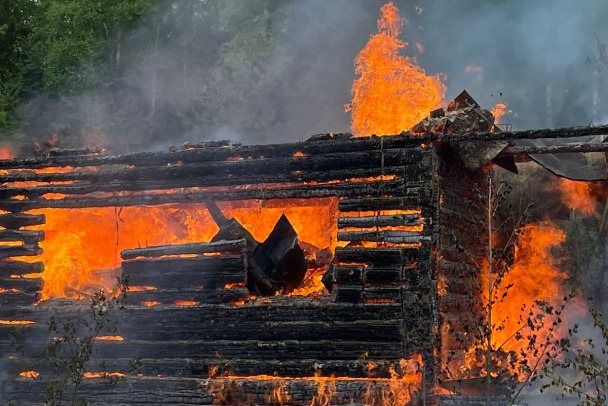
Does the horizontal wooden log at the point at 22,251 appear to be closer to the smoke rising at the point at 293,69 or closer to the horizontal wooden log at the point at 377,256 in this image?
the horizontal wooden log at the point at 377,256

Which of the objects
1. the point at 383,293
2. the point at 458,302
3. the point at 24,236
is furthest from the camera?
the point at 24,236

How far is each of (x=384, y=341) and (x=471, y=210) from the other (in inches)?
133

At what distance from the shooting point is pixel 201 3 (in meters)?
33.7

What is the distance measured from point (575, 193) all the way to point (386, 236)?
246 inches

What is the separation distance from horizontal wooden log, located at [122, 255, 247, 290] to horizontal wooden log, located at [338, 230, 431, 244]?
190 cm

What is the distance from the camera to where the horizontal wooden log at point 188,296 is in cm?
1241

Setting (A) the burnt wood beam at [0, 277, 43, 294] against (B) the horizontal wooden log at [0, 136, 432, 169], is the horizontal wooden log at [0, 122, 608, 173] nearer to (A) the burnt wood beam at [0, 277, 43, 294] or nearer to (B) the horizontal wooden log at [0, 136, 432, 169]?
(B) the horizontal wooden log at [0, 136, 432, 169]

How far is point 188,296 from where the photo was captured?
12.6 meters

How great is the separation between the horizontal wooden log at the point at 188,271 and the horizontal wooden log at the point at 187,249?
12 cm

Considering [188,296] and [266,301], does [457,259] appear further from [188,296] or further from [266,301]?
[188,296]

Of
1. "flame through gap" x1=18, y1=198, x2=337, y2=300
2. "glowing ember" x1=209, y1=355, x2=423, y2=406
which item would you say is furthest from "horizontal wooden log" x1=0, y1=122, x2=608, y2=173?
"glowing ember" x1=209, y1=355, x2=423, y2=406

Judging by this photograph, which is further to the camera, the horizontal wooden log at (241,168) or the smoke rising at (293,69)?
the smoke rising at (293,69)

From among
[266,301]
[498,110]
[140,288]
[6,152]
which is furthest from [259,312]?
[6,152]

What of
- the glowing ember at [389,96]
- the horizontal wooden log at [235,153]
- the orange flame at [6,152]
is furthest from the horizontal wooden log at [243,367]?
the orange flame at [6,152]
